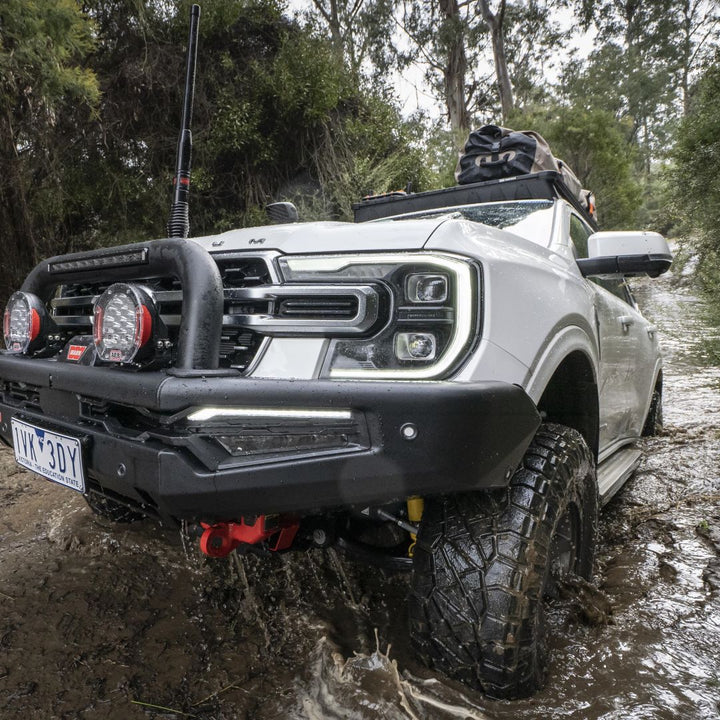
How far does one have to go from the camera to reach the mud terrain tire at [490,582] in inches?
56.5

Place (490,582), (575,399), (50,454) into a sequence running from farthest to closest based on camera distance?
(575,399), (50,454), (490,582)

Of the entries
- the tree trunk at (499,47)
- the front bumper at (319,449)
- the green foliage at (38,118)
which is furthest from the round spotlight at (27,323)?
the tree trunk at (499,47)

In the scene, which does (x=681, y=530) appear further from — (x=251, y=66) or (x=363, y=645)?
(x=251, y=66)

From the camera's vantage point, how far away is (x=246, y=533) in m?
1.65

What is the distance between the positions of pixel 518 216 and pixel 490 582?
167 cm

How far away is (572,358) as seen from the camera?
2041mm

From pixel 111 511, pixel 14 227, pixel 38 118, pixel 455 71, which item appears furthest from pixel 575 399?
pixel 455 71

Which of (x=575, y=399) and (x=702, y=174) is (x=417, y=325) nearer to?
(x=575, y=399)

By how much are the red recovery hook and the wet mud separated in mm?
338

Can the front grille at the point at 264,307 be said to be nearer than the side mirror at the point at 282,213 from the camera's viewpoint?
Yes

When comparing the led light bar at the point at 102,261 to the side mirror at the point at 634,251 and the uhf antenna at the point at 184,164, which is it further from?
the side mirror at the point at 634,251

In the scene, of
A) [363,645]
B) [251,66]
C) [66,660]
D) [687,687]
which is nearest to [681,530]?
[687,687]

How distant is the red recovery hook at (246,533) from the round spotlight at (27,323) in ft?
2.87

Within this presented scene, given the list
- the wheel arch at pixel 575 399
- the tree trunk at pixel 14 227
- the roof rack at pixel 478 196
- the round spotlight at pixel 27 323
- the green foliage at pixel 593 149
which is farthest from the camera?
the green foliage at pixel 593 149
